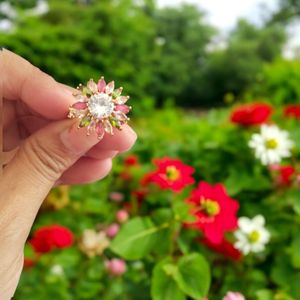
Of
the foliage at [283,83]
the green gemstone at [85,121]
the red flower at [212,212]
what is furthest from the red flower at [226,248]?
the foliage at [283,83]

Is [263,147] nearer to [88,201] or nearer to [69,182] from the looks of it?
[69,182]

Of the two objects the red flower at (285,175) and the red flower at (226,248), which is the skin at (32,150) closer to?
the red flower at (226,248)

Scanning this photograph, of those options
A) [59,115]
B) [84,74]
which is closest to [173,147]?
[59,115]

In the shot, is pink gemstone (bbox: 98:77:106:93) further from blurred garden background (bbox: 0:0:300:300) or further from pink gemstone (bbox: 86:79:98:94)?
blurred garden background (bbox: 0:0:300:300)

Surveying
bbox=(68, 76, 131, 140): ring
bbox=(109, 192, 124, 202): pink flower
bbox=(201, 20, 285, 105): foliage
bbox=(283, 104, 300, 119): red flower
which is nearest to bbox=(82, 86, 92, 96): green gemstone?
bbox=(68, 76, 131, 140): ring

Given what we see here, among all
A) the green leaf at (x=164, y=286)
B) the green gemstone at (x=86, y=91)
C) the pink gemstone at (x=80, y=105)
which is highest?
the green gemstone at (x=86, y=91)

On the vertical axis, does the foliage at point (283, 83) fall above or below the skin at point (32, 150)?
above
